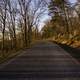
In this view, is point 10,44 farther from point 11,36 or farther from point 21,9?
point 21,9

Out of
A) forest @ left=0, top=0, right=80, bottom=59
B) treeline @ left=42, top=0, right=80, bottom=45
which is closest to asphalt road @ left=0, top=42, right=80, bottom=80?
forest @ left=0, top=0, right=80, bottom=59

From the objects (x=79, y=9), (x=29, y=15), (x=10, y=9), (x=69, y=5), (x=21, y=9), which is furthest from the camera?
(x=69, y=5)

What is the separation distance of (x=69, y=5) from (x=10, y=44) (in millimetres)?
37421

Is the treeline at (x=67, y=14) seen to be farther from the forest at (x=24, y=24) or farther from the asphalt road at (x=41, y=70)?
the asphalt road at (x=41, y=70)

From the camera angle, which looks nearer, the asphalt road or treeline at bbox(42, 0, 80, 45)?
the asphalt road

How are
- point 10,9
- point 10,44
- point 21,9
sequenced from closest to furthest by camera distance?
point 10,44 → point 10,9 → point 21,9

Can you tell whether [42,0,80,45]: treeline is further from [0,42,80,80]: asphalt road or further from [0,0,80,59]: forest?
[0,42,80,80]: asphalt road

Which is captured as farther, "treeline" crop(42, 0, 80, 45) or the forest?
"treeline" crop(42, 0, 80, 45)

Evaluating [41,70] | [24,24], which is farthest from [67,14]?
[41,70]

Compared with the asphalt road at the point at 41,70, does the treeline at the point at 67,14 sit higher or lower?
higher

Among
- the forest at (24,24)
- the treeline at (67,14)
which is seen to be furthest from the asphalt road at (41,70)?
the treeline at (67,14)

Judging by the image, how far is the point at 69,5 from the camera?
71562 millimetres

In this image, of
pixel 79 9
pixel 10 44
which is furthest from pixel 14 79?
pixel 79 9

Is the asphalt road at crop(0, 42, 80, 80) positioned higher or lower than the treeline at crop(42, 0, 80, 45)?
lower
